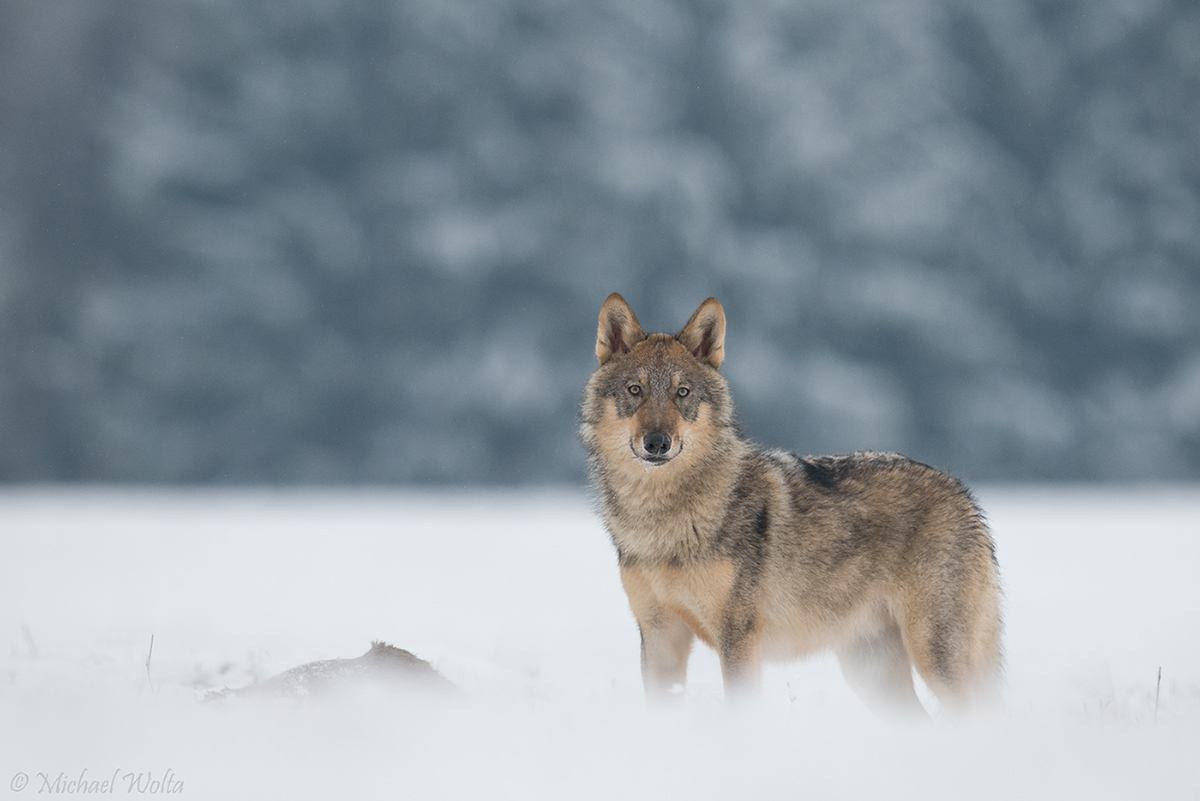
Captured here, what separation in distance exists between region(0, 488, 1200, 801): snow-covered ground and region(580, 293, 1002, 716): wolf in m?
0.31

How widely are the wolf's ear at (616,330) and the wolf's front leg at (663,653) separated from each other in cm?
118

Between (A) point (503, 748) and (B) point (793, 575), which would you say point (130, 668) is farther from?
(B) point (793, 575)

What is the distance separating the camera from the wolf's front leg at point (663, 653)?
442cm

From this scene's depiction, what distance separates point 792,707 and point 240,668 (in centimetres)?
290

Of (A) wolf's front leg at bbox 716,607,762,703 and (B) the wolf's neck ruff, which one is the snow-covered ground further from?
(B) the wolf's neck ruff

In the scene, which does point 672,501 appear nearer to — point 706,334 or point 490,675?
point 706,334

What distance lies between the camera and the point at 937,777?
3.07 meters

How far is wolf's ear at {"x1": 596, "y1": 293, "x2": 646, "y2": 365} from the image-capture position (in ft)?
14.9

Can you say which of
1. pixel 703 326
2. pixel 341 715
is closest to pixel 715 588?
pixel 703 326

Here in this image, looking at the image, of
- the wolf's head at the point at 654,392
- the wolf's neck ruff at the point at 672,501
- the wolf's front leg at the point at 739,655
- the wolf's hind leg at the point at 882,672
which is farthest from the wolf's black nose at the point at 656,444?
the wolf's hind leg at the point at 882,672

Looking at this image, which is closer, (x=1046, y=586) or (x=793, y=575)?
(x=793, y=575)

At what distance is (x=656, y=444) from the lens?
4.23 metres

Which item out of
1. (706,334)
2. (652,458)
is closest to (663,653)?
(652,458)

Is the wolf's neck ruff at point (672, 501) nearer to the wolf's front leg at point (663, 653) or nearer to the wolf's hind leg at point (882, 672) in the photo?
the wolf's front leg at point (663, 653)
